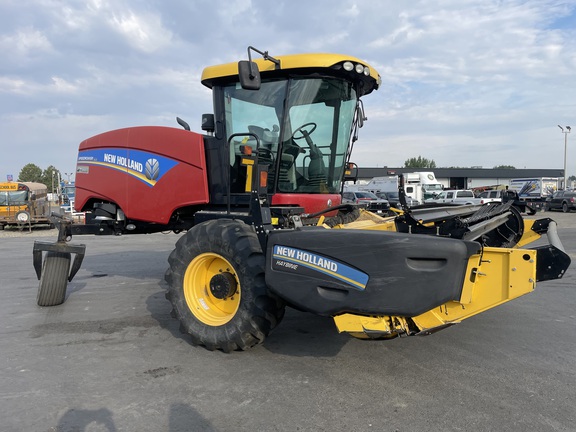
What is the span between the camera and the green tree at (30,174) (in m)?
80.8

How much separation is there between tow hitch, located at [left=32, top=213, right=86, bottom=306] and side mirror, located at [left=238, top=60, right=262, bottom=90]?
11.5 feet

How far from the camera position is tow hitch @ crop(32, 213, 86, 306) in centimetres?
598

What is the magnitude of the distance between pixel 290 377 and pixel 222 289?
3.30ft

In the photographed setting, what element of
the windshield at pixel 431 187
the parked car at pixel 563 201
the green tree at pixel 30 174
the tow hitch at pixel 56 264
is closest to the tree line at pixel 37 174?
the green tree at pixel 30 174

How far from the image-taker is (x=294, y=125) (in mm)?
4684

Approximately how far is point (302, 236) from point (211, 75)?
2.44 meters

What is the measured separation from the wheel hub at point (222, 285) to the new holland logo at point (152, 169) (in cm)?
171

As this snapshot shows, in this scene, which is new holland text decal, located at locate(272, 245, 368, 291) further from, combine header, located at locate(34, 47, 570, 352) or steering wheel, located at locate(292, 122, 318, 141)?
steering wheel, located at locate(292, 122, 318, 141)

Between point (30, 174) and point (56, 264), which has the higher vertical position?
point (30, 174)

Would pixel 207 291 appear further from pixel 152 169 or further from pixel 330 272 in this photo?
pixel 152 169

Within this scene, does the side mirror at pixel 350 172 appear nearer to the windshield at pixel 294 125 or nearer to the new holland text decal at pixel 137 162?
the windshield at pixel 294 125

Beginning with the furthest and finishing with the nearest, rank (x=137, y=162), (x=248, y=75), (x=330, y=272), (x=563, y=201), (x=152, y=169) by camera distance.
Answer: (x=563, y=201) < (x=137, y=162) < (x=152, y=169) < (x=248, y=75) < (x=330, y=272)

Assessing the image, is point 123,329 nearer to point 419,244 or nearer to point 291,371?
point 291,371

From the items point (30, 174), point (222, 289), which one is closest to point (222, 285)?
point (222, 289)
